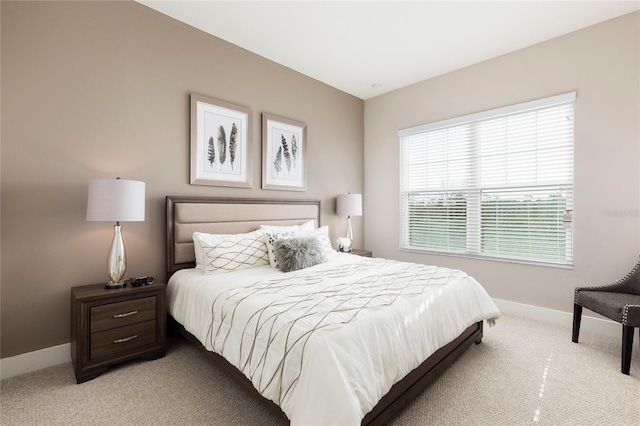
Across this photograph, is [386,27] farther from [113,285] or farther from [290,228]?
[113,285]

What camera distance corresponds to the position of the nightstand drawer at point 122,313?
83.8 inches

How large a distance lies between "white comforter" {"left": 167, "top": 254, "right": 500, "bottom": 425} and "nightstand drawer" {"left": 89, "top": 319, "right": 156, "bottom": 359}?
0.81ft

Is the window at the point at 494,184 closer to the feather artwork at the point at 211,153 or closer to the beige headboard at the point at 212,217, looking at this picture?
the beige headboard at the point at 212,217

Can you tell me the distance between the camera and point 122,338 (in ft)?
7.34

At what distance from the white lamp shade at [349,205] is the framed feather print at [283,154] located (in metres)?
0.58

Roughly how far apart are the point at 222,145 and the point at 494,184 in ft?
10.4

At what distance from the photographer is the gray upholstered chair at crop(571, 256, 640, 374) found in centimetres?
218

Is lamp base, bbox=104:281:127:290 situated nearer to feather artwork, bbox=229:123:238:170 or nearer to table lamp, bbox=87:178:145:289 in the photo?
table lamp, bbox=87:178:145:289

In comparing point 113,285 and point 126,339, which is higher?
point 113,285

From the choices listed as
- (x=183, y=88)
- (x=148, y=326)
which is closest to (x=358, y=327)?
(x=148, y=326)

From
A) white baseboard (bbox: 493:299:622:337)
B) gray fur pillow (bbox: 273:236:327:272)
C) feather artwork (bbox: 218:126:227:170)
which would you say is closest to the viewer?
gray fur pillow (bbox: 273:236:327:272)

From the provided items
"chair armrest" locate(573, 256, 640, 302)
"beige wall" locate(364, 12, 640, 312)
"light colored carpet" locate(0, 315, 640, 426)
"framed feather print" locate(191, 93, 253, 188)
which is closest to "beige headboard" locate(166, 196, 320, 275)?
"framed feather print" locate(191, 93, 253, 188)

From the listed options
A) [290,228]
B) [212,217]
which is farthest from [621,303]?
[212,217]

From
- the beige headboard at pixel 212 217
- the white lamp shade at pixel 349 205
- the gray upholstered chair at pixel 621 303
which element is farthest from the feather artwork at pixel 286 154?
the gray upholstered chair at pixel 621 303
